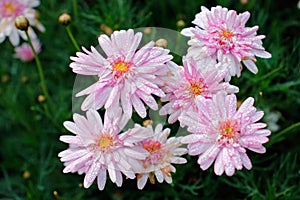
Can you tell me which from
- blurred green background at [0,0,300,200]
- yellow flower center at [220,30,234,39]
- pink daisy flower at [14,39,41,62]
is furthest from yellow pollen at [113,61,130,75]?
pink daisy flower at [14,39,41,62]

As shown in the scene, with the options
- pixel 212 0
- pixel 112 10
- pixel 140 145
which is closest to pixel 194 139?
pixel 140 145

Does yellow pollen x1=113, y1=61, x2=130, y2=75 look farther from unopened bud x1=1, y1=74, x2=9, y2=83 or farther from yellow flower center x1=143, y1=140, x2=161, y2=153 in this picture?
unopened bud x1=1, y1=74, x2=9, y2=83

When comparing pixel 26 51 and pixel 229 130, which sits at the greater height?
pixel 229 130

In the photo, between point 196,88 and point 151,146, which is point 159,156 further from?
point 196,88

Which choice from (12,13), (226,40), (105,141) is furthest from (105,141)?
(12,13)

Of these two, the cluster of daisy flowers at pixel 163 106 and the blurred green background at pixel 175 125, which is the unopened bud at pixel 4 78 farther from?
the cluster of daisy flowers at pixel 163 106

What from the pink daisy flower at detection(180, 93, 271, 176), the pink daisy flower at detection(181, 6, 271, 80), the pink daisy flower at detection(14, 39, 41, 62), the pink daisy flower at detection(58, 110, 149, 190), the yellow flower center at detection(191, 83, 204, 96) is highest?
the pink daisy flower at detection(181, 6, 271, 80)

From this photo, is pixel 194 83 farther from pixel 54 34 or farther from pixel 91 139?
pixel 54 34

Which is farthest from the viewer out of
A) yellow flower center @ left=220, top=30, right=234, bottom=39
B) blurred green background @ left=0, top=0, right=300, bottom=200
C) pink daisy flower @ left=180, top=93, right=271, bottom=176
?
blurred green background @ left=0, top=0, right=300, bottom=200
